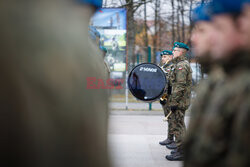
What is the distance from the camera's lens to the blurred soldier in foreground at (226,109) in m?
1.12

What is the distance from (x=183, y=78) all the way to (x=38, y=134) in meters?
4.29

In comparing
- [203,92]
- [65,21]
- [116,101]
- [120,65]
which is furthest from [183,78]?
[116,101]

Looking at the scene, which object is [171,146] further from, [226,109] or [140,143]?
[226,109]

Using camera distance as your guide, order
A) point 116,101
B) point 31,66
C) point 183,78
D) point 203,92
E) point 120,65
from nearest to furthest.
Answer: point 31,66 < point 203,92 < point 183,78 < point 120,65 < point 116,101

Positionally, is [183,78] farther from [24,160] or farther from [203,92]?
[24,160]

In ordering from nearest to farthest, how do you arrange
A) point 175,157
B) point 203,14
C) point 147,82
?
point 203,14 → point 175,157 → point 147,82

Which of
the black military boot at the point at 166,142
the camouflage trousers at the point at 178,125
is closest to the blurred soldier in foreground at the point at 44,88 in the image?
the camouflage trousers at the point at 178,125

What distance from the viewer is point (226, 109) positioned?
1161mm

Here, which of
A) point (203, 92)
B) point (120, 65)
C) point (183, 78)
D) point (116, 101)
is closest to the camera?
point (203, 92)

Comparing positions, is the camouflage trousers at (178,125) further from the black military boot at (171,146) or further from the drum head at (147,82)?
the black military boot at (171,146)

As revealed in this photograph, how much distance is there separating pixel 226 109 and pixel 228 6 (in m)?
0.40

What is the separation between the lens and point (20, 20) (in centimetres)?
101

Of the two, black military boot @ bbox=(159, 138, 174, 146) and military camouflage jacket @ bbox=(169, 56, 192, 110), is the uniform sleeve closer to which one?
military camouflage jacket @ bbox=(169, 56, 192, 110)

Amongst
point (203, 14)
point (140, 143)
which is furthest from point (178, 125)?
point (203, 14)
